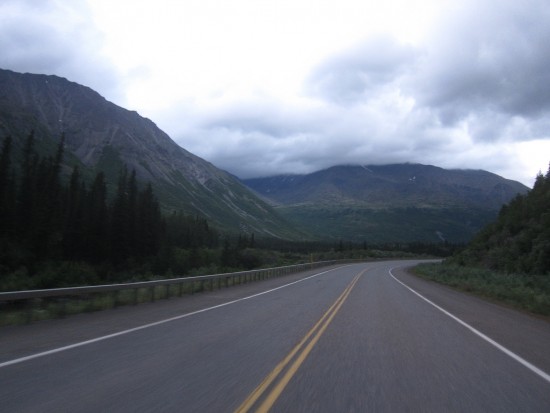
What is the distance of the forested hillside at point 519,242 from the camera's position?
44781mm

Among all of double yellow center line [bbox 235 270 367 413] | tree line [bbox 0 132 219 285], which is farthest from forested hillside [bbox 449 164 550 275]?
tree line [bbox 0 132 219 285]

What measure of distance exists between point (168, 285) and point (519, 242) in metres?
40.8

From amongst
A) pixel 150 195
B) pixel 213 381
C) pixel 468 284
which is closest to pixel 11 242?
pixel 150 195

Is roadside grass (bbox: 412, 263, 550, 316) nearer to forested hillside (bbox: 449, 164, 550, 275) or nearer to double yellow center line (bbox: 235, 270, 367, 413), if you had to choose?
double yellow center line (bbox: 235, 270, 367, 413)

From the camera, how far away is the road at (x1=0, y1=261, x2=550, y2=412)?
6250mm

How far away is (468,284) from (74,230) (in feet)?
201

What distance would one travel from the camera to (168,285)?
2150cm

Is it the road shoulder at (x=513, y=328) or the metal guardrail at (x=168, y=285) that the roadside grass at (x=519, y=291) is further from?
the metal guardrail at (x=168, y=285)

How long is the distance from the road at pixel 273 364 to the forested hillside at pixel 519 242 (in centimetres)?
3112

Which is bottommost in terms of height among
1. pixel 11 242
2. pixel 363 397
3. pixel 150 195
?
pixel 363 397

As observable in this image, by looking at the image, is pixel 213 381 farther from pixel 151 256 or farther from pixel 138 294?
pixel 151 256

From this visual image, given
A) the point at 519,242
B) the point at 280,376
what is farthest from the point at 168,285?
the point at 519,242

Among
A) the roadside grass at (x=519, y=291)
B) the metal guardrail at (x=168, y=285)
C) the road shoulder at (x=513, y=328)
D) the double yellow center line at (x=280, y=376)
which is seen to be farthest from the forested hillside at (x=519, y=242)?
the double yellow center line at (x=280, y=376)

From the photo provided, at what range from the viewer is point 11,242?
194 ft
